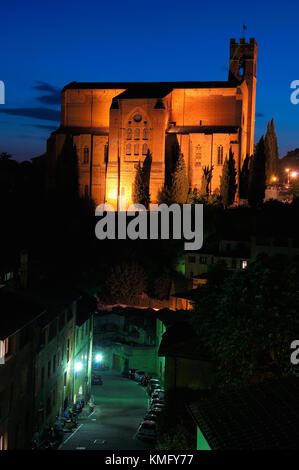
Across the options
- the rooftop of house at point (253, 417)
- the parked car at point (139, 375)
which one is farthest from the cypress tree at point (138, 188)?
the rooftop of house at point (253, 417)

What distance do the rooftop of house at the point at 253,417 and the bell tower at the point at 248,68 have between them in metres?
67.2

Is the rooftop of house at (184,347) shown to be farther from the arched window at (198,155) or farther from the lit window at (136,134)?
the arched window at (198,155)

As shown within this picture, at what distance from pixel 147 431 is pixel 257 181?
4198 centimetres

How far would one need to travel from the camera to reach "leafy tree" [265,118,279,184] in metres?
78.2

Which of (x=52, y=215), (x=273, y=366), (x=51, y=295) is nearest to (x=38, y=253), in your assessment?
(x=52, y=215)

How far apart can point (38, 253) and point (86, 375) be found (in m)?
21.7

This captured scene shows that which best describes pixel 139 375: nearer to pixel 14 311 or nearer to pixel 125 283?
pixel 125 283

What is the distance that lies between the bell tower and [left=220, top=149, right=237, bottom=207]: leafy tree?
14.3 metres

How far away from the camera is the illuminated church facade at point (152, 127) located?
72.1 meters

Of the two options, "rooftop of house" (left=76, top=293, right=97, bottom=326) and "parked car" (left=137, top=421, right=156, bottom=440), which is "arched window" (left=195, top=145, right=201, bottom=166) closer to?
"rooftop of house" (left=76, top=293, right=97, bottom=326)

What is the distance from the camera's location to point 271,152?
7888cm

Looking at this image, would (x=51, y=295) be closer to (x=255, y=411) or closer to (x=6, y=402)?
(x=6, y=402)

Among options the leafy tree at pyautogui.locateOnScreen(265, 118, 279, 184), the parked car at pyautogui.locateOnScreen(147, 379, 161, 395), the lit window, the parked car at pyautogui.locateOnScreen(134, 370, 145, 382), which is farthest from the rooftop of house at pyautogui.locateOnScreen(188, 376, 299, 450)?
the leafy tree at pyautogui.locateOnScreen(265, 118, 279, 184)

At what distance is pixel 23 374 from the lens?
27375mm
